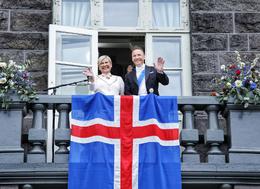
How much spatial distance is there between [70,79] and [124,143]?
1909 millimetres

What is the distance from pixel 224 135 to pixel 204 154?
1.12ft

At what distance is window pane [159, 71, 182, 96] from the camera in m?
12.8

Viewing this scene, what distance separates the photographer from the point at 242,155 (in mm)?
10945

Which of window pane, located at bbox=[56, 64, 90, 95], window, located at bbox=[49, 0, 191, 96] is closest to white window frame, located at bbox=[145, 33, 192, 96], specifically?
window, located at bbox=[49, 0, 191, 96]

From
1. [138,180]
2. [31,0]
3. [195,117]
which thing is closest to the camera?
[138,180]

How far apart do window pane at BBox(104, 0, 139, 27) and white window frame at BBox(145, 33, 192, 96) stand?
0.37m

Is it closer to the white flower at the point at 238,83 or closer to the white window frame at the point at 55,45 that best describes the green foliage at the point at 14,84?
the white window frame at the point at 55,45

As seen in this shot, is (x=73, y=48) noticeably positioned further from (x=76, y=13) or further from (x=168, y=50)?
(x=168, y=50)

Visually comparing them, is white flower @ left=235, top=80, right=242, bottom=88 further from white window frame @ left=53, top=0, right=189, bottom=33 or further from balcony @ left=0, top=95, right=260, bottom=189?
white window frame @ left=53, top=0, right=189, bottom=33

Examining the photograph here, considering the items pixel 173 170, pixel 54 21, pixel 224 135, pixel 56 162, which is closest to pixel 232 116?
pixel 224 135

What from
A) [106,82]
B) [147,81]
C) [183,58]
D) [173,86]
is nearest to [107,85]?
[106,82]

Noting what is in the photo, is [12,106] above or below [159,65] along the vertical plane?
below

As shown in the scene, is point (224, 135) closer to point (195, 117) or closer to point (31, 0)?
point (195, 117)

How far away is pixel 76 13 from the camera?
1323 centimetres
